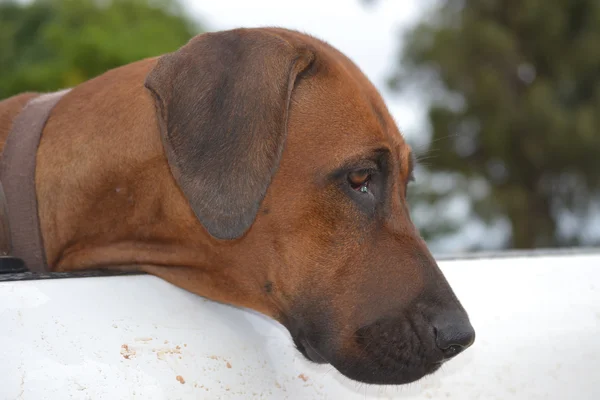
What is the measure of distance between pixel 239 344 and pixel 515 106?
15678mm

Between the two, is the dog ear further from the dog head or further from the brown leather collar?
the brown leather collar

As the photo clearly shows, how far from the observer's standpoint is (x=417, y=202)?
1492 centimetres

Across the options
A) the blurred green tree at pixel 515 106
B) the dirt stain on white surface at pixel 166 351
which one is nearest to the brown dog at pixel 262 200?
the dirt stain on white surface at pixel 166 351

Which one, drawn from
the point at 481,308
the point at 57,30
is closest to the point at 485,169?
the point at 481,308

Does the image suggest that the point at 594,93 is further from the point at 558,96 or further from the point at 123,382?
the point at 123,382

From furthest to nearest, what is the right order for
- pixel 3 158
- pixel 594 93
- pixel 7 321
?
pixel 594 93 < pixel 3 158 < pixel 7 321

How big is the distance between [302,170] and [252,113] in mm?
241

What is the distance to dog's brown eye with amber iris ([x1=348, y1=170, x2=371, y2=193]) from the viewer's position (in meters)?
2.42

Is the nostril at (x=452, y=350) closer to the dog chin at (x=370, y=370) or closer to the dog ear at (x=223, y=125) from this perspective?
the dog chin at (x=370, y=370)

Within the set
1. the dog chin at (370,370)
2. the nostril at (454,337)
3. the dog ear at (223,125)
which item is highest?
the dog ear at (223,125)

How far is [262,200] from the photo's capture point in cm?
235

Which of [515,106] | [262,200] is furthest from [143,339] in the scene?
[515,106]

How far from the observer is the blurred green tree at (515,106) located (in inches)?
614

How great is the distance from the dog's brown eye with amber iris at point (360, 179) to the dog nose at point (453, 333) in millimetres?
496
